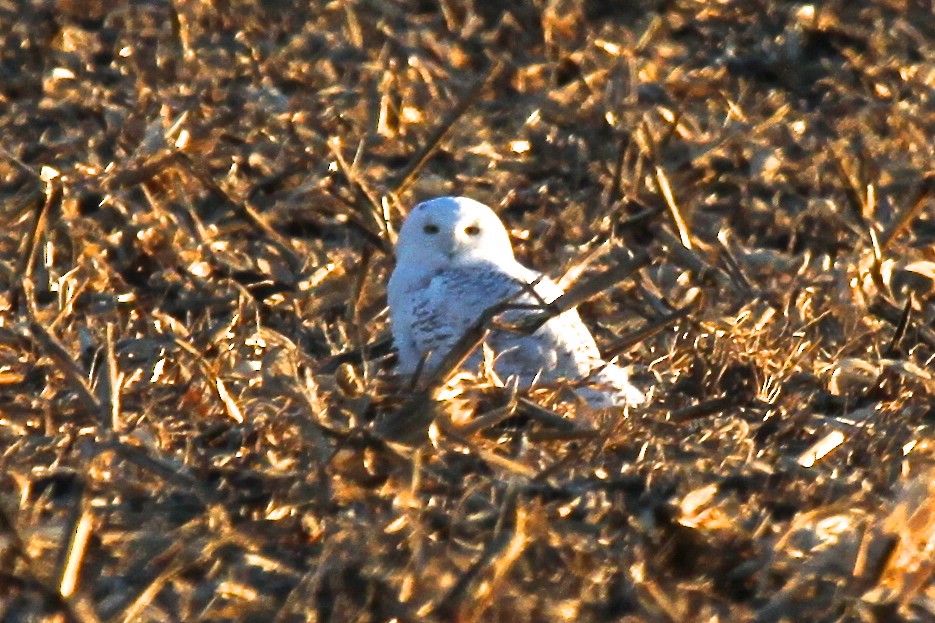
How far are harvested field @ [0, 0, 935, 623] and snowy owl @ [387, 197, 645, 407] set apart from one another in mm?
113

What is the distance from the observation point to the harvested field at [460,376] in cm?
368

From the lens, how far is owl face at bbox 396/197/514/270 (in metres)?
5.76

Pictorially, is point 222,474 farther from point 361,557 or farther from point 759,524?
point 759,524

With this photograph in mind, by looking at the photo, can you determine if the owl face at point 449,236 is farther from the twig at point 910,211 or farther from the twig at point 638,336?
the twig at point 910,211

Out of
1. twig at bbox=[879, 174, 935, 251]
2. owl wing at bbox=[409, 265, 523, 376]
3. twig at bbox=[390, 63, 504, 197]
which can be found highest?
twig at bbox=[879, 174, 935, 251]

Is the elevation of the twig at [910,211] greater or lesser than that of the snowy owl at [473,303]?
greater

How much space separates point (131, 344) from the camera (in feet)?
16.1

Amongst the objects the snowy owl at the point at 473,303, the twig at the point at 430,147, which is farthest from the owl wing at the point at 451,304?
the twig at the point at 430,147

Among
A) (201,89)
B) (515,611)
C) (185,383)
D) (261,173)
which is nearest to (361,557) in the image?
(515,611)

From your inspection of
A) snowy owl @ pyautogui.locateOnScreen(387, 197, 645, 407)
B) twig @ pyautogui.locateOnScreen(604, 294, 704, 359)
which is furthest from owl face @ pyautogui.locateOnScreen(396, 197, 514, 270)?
twig @ pyautogui.locateOnScreen(604, 294, 704, 359)

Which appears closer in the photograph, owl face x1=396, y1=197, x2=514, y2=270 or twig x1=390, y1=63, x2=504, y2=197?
owl face x1=396, y1=197, x2=514, y2=270

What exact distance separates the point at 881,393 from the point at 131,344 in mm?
1731

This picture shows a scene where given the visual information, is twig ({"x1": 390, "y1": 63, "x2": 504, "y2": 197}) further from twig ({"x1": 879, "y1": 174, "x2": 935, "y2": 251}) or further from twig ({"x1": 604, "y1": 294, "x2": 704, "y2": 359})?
twig ({"x1": 879, "y1": 174, "x2": 935, "y2": 251})

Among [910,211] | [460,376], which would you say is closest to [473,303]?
[460,376]
